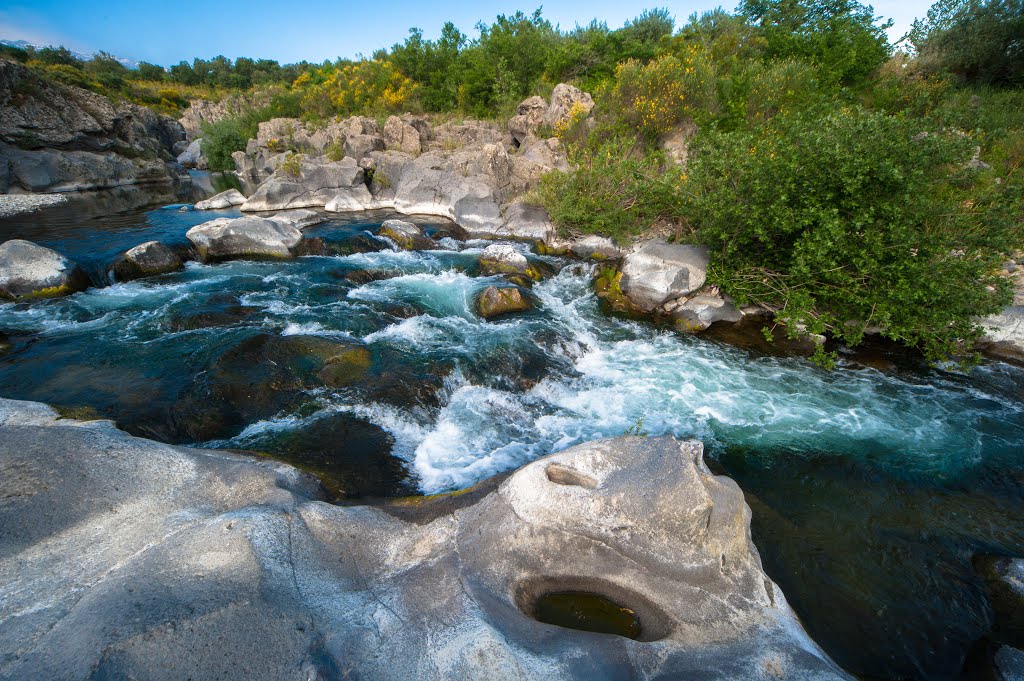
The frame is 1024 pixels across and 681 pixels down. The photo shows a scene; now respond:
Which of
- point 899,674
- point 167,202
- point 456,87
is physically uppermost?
point 456,87

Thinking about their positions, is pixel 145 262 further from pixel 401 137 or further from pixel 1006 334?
pixel 1006 334

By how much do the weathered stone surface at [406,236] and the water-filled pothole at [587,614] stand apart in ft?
49.6

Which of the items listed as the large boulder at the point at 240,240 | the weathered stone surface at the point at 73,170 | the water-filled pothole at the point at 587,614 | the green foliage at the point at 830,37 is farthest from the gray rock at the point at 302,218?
the green foliage at the point at 830,37

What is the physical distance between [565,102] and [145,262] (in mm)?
21294

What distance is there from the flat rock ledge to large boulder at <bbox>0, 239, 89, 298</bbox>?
928 cm

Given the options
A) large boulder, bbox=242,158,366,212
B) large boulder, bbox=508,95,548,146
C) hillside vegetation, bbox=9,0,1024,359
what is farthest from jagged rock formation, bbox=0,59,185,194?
large boulder, bbox=508,95,548,146

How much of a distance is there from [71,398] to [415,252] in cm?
1104

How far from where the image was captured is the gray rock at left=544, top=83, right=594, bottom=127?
Answer: 24.2m

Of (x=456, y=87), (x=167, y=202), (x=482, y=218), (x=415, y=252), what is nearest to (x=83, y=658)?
(x=415, y=252)

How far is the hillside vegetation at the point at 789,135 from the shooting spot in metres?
8.89

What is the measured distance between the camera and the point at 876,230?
912cm

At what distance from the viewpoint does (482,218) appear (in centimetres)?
2023

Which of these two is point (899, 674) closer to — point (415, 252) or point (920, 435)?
point (920, 435)

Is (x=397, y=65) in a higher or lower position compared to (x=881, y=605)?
higher
